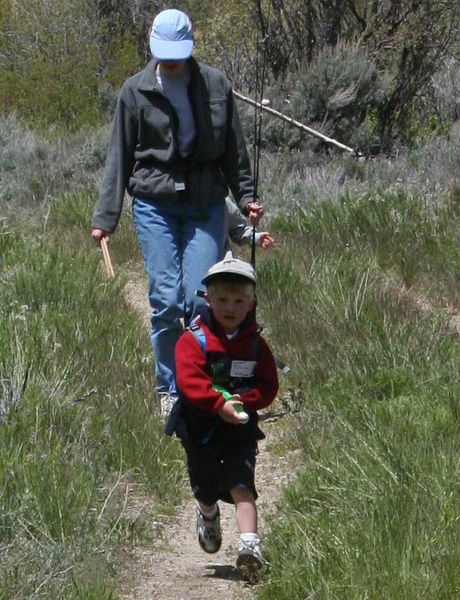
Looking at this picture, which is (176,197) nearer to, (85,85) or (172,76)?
(172,76)

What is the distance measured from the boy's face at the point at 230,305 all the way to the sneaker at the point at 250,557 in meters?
0.73

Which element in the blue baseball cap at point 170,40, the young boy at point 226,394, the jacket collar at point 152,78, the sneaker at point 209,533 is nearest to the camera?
the young boy at point 226,394

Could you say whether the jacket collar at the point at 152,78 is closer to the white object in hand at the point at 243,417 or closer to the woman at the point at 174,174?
the woman at the point at 174,174

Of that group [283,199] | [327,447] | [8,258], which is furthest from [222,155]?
[283,199]

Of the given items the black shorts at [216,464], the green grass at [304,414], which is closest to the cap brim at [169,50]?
the green grass at [304,414]

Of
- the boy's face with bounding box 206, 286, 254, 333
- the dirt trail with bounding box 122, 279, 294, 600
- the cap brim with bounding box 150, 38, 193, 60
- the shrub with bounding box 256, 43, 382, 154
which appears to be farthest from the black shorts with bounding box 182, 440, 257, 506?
the shrub with bounding box 256, 43, 382, 154

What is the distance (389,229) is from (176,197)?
130 inches

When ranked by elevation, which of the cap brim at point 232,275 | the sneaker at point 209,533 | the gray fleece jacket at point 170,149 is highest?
the gray fleece jacket at point 170,149

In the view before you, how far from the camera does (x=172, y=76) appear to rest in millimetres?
6035

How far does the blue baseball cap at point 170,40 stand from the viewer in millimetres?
5828

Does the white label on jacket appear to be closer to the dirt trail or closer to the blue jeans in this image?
the dirt trail

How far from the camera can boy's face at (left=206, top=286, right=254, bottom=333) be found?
4.51m

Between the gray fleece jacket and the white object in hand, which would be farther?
the gray fleece jacket

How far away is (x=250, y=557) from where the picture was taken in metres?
4.37
